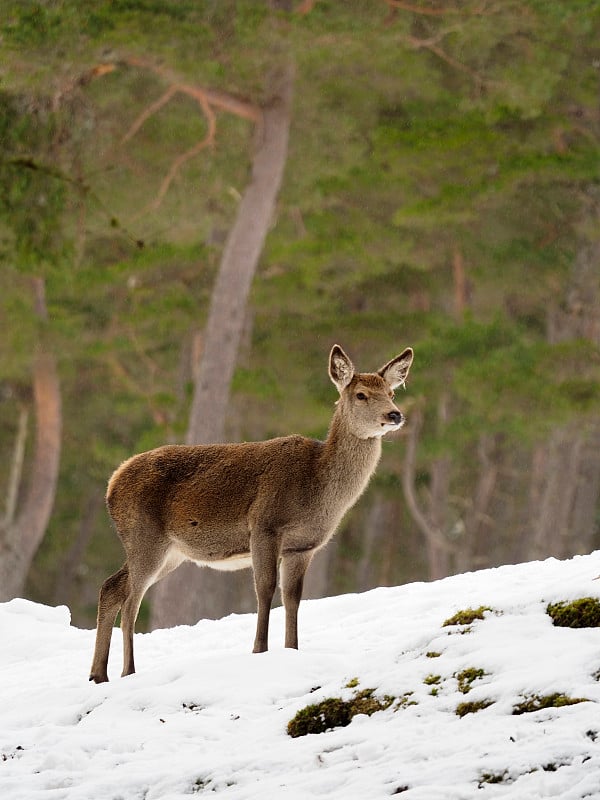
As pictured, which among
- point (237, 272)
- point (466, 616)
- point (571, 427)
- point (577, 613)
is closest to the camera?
point (577, 613)

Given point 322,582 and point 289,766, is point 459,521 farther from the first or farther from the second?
point 289,766

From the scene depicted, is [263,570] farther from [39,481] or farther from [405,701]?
[39,481]

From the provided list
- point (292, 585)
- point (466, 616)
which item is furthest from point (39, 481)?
point (466, 616)

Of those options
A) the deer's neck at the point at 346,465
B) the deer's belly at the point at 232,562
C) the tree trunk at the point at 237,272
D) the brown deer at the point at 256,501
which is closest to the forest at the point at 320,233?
the tree trunk at the point at 237,272

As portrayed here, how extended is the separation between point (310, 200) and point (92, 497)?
52.9ft

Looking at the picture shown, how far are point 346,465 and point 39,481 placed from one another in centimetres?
2061

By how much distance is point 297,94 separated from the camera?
2388 cm

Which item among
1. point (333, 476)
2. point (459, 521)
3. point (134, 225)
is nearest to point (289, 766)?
point (333, 476)

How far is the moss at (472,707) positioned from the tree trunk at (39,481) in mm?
21473

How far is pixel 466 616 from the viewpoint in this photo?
7.72 metres

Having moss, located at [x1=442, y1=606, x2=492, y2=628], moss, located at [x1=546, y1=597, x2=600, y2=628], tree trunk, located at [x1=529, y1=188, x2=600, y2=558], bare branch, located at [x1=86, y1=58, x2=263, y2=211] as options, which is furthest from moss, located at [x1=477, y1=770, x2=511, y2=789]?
tree trunk, located at [x1=529, y1=188, x2=600, y2=558]

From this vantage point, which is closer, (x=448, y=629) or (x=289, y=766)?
(x=289, y=766)

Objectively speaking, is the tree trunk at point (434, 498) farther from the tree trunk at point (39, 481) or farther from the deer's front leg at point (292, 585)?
the deer's front leg at point (292, 585)

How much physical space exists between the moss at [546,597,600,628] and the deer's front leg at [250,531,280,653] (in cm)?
175
